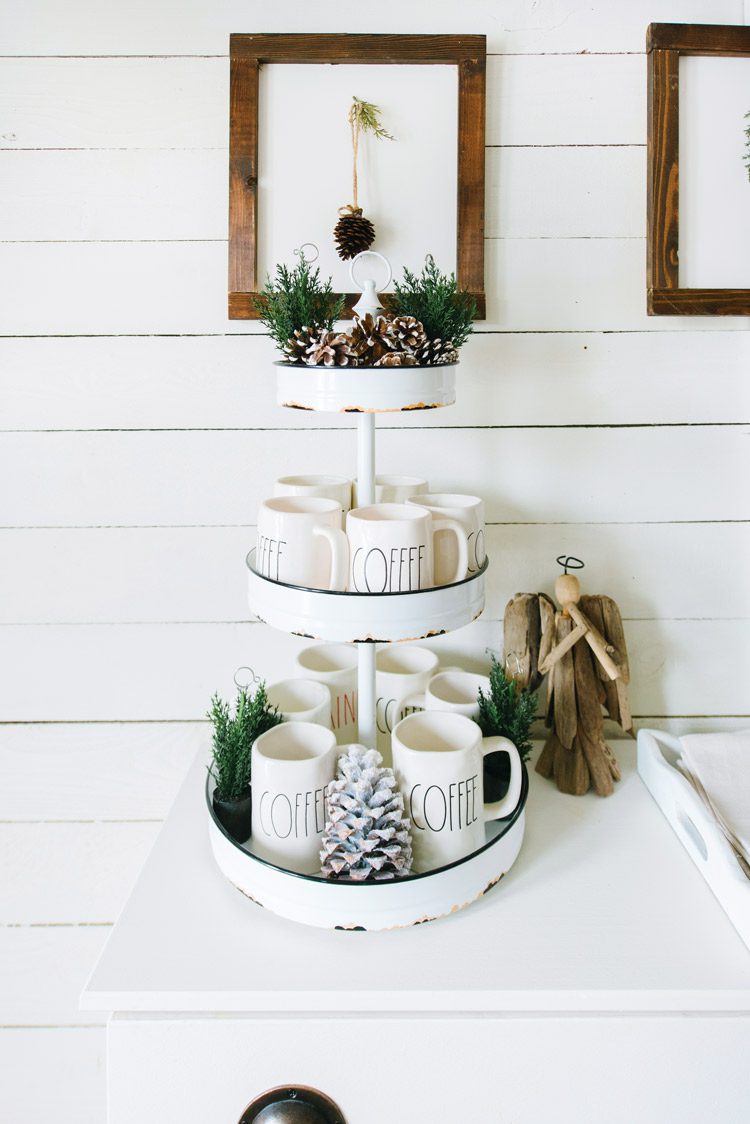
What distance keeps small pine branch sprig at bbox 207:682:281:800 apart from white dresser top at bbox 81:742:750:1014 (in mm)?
76

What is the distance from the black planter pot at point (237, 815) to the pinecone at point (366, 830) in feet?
0.37

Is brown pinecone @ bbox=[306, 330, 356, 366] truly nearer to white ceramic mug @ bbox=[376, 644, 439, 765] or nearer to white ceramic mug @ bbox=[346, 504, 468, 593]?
white ceramic mug @ bbox=[346, 504, 468, 593]

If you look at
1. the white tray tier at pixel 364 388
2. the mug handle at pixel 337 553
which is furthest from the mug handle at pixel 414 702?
the white tray tier at pixel 364 388

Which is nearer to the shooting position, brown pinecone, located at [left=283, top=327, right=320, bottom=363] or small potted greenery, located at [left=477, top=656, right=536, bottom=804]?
brown pinecone, located at [left=283, top=327, right=320, bottom=363]

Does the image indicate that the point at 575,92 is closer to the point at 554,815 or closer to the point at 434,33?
the point at 434,33

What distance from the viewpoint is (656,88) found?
3.23ft

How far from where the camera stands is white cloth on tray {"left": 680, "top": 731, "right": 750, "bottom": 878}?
860 mm

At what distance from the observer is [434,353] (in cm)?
78

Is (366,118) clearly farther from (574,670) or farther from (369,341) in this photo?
(574,670)

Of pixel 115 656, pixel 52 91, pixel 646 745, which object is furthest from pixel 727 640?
pixel 52 91

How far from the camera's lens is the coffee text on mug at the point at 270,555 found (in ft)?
2.60

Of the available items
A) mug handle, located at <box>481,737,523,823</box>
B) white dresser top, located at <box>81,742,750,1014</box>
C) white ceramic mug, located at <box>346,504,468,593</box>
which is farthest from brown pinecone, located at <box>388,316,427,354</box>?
white dresser top, located at <box>81,742,750,1014</box>

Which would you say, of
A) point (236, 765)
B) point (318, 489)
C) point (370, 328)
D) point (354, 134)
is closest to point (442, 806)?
point (236, 765)

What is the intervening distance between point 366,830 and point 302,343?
1.40ft
